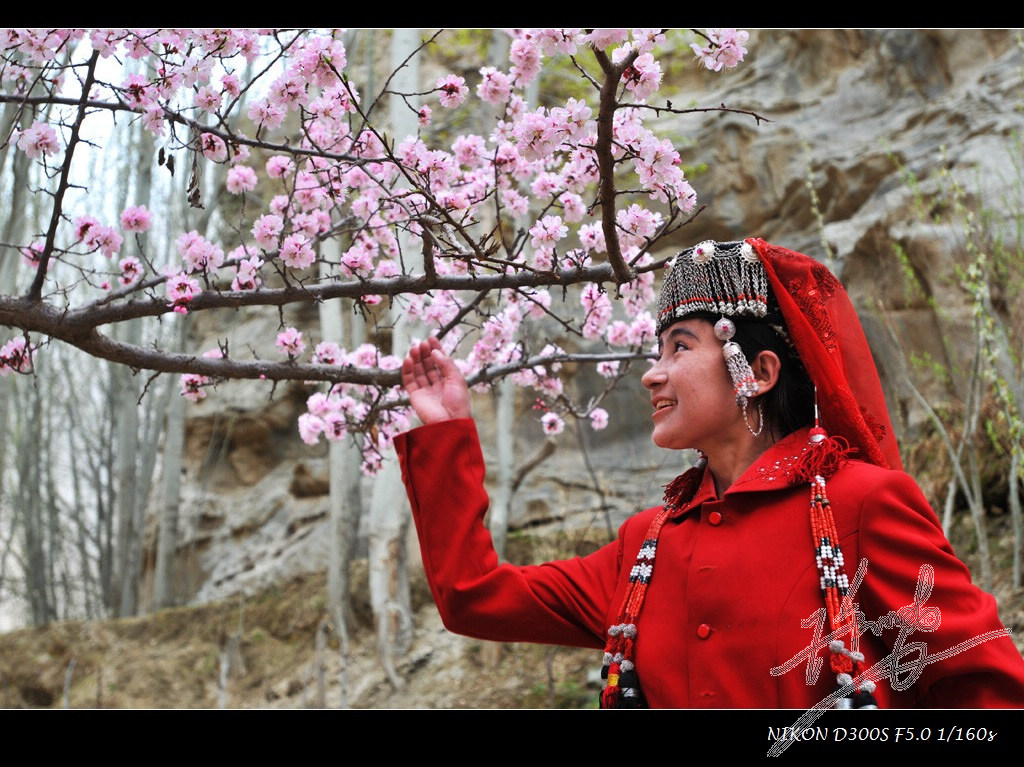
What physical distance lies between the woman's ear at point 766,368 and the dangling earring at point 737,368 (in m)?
0.02

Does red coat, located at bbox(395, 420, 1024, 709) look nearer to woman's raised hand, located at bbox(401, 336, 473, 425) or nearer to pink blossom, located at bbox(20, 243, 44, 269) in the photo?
woman's raised hand, located at bbox(401, 336, 473, 425)

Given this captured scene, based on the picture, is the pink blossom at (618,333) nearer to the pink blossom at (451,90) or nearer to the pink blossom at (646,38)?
the pink blossom at (451,90)

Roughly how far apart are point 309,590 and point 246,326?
5077 mm

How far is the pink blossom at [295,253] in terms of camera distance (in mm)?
3441

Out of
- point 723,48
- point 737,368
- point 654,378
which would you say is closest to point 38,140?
point 723,48

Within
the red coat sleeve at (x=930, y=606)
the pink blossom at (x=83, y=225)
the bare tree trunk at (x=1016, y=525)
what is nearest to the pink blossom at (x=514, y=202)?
the pink blossom at (x=83, y=225)

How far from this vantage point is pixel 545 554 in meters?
7.93

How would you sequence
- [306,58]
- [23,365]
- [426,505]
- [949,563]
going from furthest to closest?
[23,365] < [306,58] < [426,505] < [949,563]

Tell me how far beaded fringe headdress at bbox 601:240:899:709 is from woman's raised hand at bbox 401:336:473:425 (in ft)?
1.43

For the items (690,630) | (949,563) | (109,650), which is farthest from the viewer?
(109,650)

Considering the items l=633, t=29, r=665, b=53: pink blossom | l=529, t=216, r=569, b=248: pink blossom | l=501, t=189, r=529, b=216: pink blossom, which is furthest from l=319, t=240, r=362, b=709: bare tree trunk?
l=633, t=29, r=665, b=53: pink blossom

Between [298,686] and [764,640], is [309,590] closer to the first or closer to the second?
[298,686]

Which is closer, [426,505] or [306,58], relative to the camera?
[426,505]

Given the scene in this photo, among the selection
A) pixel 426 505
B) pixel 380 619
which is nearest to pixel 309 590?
pixel 380 619
